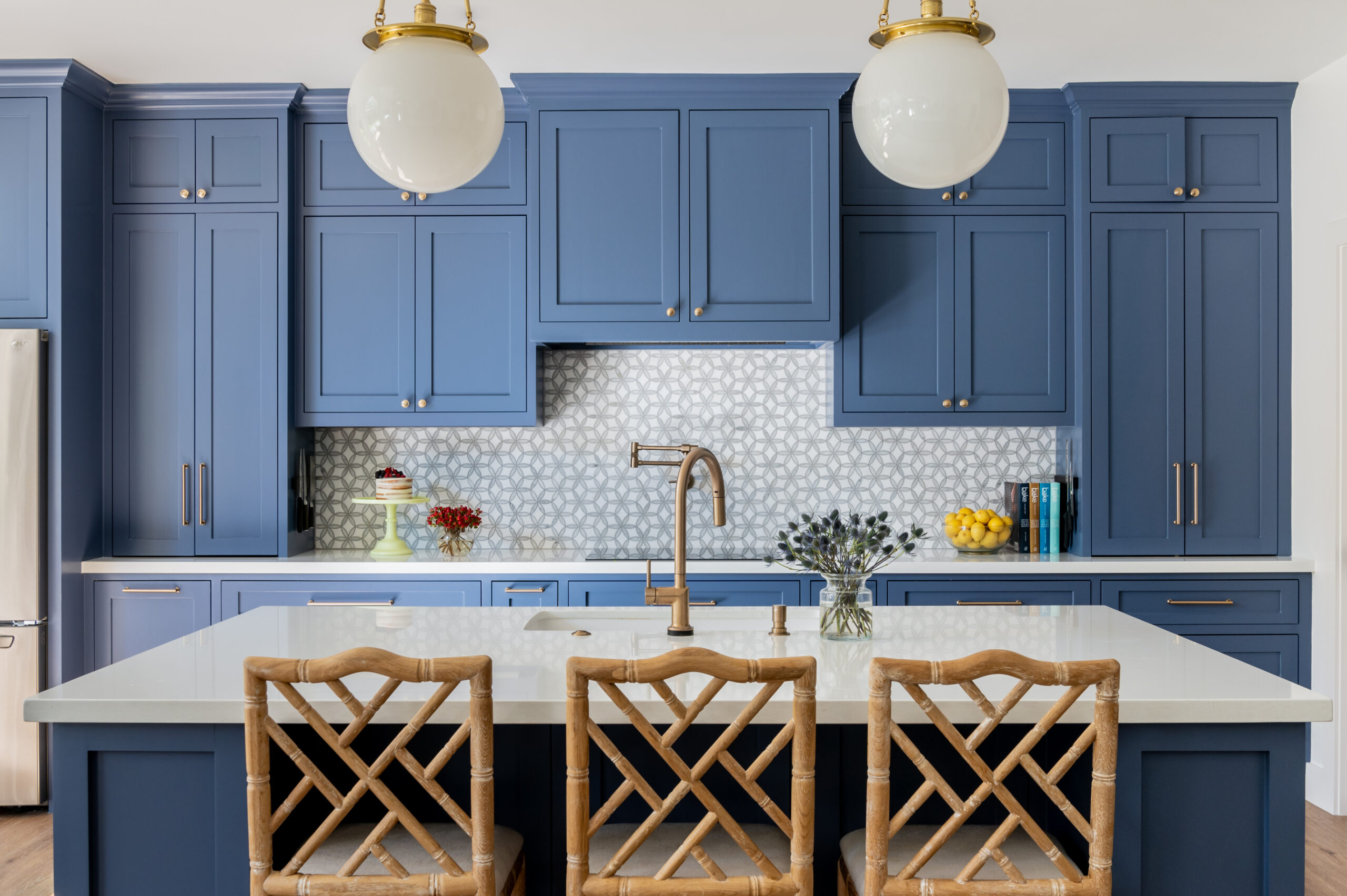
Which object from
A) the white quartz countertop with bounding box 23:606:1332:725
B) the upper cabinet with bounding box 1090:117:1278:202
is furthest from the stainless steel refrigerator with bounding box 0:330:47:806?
the upper cabinet with bounding box 1090:117:1278:202

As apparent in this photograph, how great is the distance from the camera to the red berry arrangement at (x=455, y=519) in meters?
3.44

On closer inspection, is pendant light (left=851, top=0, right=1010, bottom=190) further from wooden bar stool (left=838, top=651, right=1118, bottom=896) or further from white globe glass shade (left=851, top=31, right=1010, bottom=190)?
wooden bar stool (left=838, top=651, right=1118, bottom=896)

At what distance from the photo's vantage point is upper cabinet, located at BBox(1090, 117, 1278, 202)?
10.8 ft

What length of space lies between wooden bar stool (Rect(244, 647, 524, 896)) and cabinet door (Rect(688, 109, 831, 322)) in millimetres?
2233

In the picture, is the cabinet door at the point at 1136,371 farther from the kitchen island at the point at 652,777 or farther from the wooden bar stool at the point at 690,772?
the wooden bar stool at the point at 690,772

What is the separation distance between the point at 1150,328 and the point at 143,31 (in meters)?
3.65

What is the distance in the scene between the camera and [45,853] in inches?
107

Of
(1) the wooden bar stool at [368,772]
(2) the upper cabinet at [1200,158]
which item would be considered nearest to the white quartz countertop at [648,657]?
(1) the wooden bar stool at [368,772]

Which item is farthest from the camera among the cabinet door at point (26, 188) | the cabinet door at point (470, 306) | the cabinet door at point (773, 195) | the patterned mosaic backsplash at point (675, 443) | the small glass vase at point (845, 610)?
the patterned mosaic backsplash at point (675, 443)

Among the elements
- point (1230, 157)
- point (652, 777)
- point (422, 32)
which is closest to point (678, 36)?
point (422, 32)

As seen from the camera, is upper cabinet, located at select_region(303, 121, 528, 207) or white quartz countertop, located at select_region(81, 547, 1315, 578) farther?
upper cabinet, located at select_region(303, 121, 528, 207)

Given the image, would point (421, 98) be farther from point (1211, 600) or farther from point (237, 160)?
point (1211, 600)

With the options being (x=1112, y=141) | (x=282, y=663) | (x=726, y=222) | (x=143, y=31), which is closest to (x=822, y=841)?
(x=282, y=663)

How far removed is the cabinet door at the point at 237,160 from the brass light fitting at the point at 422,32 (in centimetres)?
204
